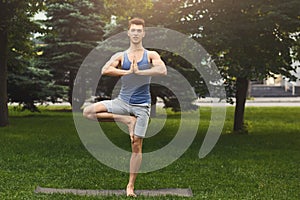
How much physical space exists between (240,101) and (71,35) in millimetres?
13404

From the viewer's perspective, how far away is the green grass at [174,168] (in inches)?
282

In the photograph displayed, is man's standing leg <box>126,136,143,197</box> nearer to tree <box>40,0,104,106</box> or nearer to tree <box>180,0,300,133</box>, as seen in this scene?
tree <box>180,0,300,133</box>

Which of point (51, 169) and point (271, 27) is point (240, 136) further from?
point (51, 169)

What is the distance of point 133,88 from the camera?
629cm

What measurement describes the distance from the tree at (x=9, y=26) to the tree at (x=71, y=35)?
25.3 feet

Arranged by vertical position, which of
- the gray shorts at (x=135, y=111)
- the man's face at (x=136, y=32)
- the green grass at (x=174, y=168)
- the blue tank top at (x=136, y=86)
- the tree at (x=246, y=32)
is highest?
the tree at (x=246, y=32)

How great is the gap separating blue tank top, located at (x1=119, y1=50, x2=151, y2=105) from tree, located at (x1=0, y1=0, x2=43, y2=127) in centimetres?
928

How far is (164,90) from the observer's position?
69.6 feet

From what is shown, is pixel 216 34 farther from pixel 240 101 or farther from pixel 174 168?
pixel 174 168

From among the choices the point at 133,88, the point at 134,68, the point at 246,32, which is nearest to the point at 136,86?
the point at 133,88

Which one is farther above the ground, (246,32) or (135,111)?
(246,32)

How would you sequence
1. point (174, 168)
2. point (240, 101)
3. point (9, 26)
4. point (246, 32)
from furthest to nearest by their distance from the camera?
point (9, 26) → point (240, 101) → point (246, 32) → point (174, 168)

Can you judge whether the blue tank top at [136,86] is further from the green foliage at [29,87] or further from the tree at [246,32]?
the green foliage at [29,87]

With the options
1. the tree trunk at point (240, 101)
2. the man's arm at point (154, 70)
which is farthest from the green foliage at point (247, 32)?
the man's arm at point (154, 70)
